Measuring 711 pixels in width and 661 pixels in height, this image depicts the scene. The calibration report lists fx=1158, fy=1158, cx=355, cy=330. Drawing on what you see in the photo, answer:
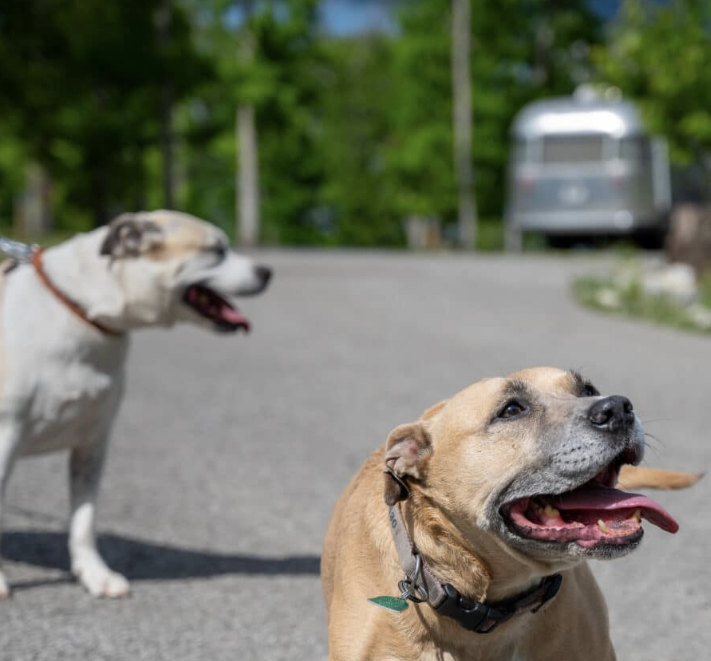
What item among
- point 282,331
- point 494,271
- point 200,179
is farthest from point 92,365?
point 200,179

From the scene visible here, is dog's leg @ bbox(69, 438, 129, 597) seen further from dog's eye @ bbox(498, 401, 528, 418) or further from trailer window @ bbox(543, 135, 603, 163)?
trailer window @ bbox(543, 135, 603, 163)

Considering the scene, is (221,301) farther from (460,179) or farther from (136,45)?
(460,179)

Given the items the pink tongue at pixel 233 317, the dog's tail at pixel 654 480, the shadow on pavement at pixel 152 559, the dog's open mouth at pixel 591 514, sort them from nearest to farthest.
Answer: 1. the dog's open mouth at pixel 591 514
2. the dog's tail at pixel 654 480
3. the shadow on pavement at pixel 152 559
4. the pink tongue at pixel 233 317

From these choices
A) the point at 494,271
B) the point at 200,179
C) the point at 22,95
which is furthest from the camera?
the point at 200,179

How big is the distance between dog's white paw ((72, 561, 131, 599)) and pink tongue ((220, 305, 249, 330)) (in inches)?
45.8

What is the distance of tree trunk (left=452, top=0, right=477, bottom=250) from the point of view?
36.9 metres

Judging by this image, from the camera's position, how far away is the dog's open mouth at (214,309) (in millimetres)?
4965

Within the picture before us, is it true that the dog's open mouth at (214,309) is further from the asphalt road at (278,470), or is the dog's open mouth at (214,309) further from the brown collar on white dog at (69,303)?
the asphalt road at (278,470)

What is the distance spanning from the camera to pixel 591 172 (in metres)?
25.2

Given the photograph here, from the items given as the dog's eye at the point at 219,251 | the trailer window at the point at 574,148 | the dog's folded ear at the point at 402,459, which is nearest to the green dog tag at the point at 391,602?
the dog's folded ear at the point at 402,459

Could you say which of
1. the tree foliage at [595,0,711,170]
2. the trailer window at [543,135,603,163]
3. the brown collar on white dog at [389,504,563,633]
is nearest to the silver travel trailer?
the trailer window at [543,135,603,163]

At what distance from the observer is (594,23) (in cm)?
4069

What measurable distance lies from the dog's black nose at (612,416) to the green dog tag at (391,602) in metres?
0.71

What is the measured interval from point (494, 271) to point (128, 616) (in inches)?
613
